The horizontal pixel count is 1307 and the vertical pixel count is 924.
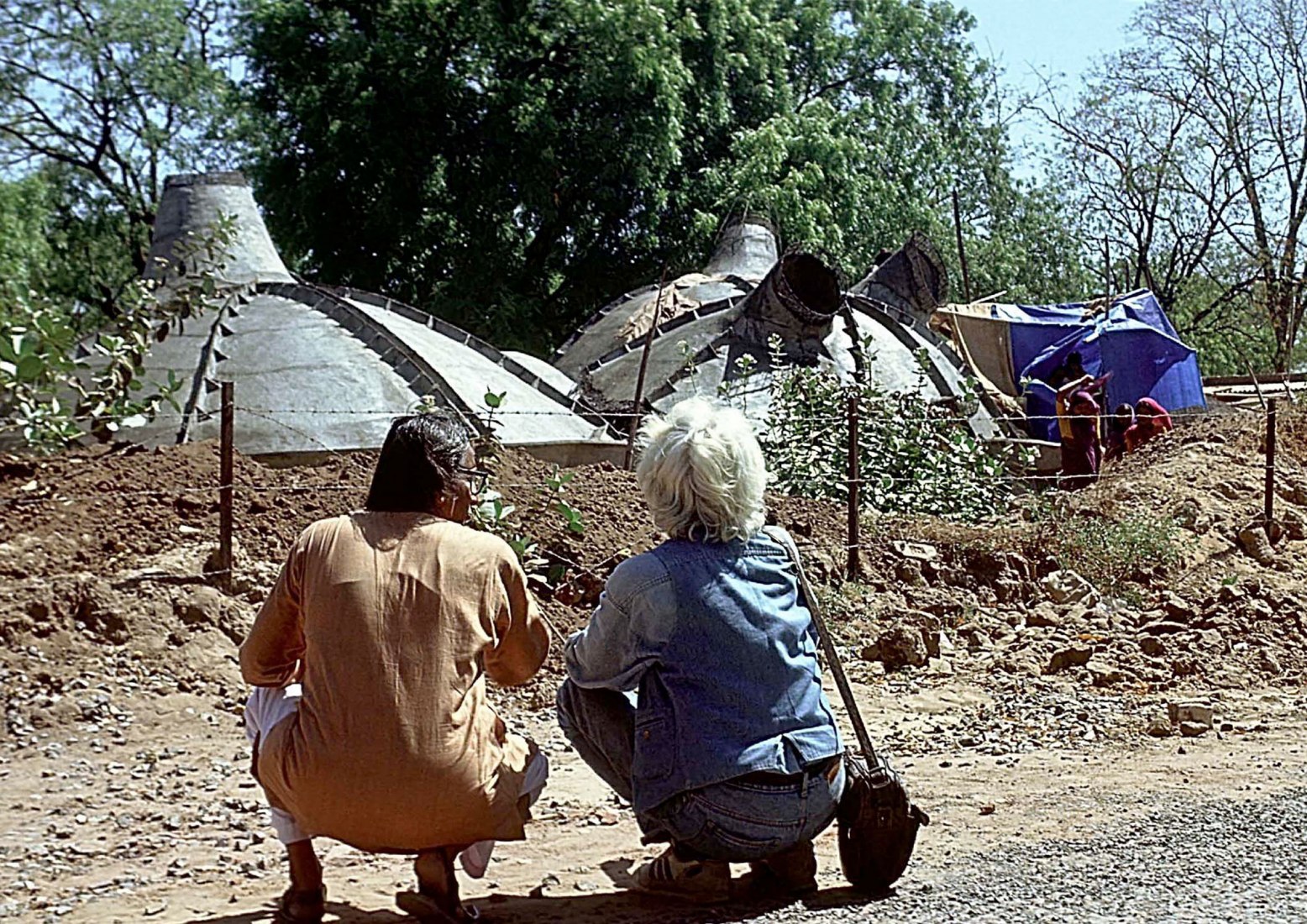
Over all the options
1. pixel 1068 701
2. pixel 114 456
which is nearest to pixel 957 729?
pixel 1068 701

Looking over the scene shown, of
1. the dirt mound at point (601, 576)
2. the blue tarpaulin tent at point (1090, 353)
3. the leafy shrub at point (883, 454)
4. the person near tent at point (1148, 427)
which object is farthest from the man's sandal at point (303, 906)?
the blue tarpaulin tent at point (1090, 353)

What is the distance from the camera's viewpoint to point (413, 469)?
3824 millimetres

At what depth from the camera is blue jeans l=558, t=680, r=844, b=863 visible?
3.81 m

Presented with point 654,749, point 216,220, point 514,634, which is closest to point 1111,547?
point 654,749

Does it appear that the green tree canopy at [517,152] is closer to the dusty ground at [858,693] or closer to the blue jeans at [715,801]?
the dusty ground at [858,693]

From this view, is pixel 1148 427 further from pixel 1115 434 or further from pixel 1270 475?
pixel 1270 475

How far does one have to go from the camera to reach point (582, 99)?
2277 cm

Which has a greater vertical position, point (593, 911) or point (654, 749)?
point (654, 749)

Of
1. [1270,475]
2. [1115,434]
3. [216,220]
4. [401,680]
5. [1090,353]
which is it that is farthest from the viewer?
[1090,353]

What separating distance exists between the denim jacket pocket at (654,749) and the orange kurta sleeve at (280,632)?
33.6 inches

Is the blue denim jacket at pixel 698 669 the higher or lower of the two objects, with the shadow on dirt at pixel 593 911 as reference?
higher

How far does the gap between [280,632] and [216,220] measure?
9.86 meters

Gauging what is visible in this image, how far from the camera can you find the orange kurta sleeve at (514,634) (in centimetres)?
386

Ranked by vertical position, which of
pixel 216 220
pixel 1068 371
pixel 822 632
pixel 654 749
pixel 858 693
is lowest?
pixel 858 693
